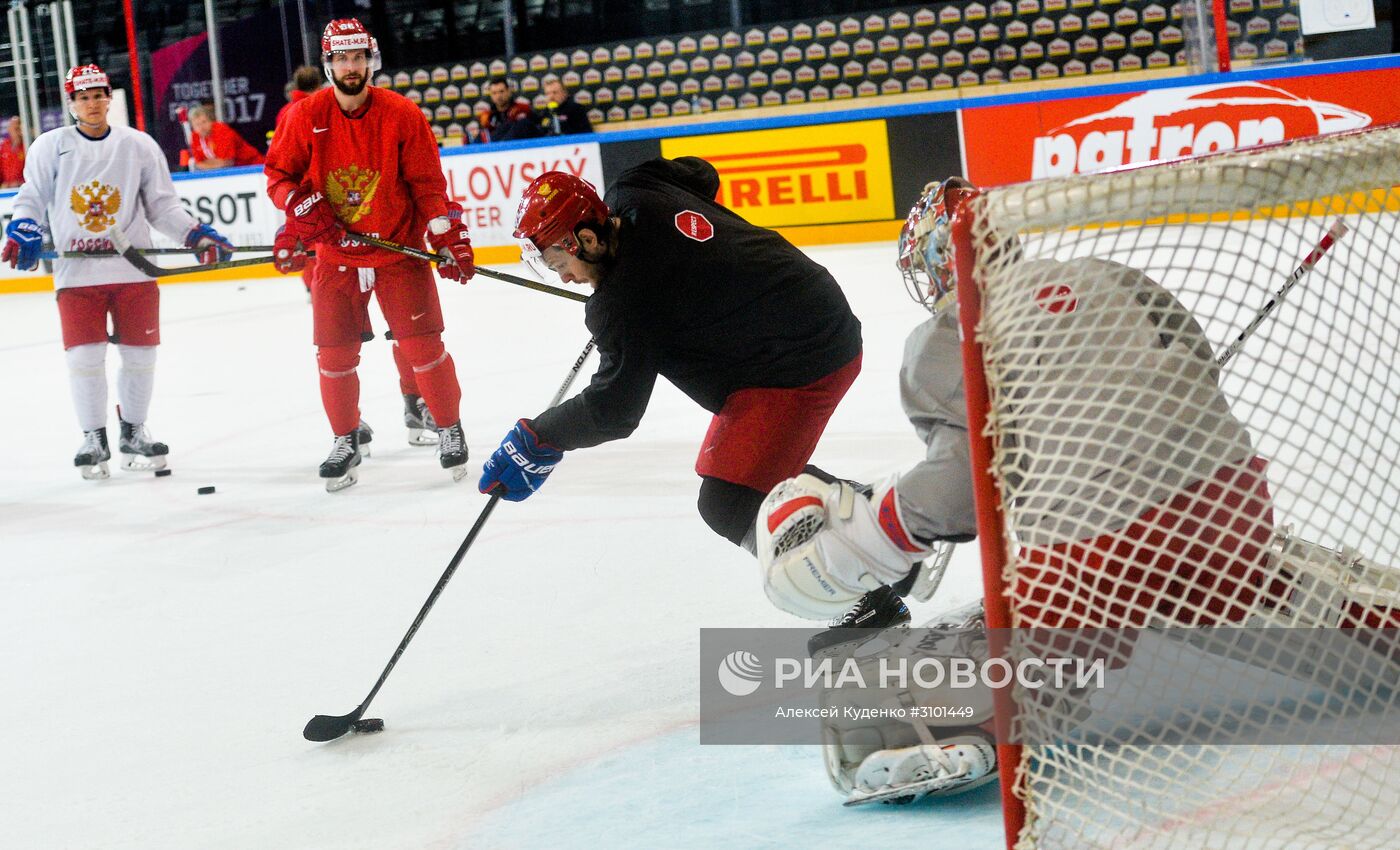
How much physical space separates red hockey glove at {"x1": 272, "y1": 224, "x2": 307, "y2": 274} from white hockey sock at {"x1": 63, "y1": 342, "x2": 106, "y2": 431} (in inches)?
27.3

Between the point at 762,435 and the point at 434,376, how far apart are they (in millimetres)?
2057

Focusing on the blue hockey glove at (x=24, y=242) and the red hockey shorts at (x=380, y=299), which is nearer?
the red hockey shorts at (x=380, y=299)

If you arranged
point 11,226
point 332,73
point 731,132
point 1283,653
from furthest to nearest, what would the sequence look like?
point 731,132, point 11,226, point 332,73, point 1283,653

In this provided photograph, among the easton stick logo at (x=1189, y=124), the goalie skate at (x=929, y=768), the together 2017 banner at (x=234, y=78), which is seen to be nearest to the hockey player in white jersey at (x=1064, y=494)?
the goalie skate at (x=929, y=768)

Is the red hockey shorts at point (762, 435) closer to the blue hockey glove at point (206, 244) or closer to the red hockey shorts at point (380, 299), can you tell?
the red hockey shorts at point (380, 299)

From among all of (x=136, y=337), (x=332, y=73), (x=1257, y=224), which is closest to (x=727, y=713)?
(x=1257, y=224)

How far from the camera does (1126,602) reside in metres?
1.75

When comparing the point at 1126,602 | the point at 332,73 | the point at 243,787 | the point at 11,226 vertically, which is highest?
the point at 332,73

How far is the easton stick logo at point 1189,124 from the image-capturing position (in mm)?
7297

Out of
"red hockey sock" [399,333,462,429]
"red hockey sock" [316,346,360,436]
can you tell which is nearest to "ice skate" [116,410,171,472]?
"red hockey sock" [316,346,360,436]

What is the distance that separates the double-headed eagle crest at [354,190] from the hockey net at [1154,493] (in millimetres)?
2825

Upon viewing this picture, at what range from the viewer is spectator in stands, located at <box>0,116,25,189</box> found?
11352 millimetres

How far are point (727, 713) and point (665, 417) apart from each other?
2.59 m

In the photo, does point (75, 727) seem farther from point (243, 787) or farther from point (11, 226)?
point (11, 226)
